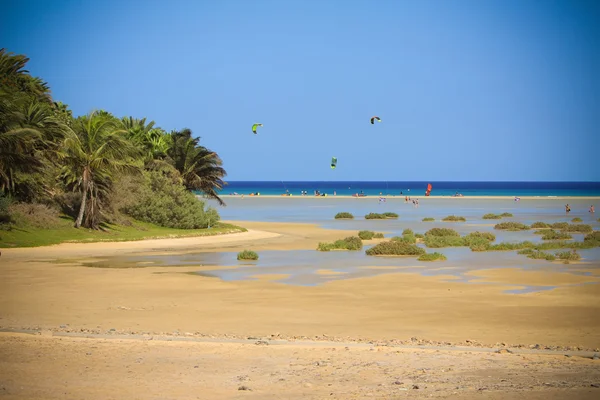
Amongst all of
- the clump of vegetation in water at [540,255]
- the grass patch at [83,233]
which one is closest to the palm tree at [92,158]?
the grass patch at [83,233]

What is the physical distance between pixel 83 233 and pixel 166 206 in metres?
7.34

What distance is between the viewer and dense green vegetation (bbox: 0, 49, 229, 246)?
30.3 m

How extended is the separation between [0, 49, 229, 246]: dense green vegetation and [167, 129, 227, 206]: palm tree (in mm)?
91

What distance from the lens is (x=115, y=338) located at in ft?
38.5

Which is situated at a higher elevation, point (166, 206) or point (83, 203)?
point (83, 203)

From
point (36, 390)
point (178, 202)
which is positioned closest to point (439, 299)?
point (36, 390)

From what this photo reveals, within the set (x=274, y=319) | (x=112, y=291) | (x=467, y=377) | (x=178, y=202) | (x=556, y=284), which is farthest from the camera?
(x=178, y=202)

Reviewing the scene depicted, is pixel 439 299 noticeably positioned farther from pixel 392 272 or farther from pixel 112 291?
pixel 112 291

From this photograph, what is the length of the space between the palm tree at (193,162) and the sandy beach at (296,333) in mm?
20658

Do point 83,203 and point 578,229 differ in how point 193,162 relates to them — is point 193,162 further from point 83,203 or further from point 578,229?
point 578,229

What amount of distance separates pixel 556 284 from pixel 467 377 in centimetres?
1248

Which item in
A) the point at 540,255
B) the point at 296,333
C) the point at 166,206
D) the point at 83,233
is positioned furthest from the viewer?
the point at 166,206

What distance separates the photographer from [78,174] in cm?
3441

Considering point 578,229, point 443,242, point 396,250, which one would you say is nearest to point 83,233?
point 396,250
